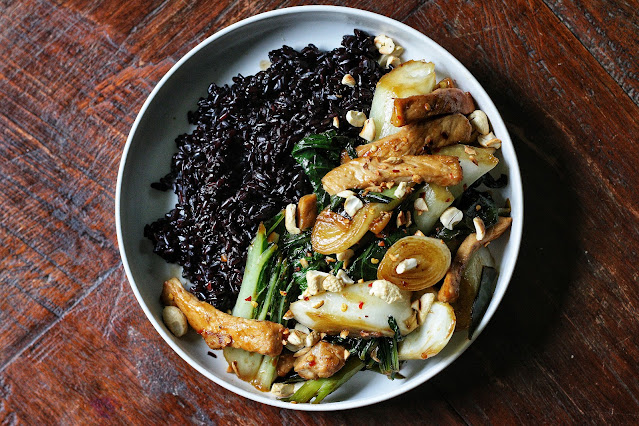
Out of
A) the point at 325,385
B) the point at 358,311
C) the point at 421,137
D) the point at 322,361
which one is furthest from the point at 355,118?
the point at 325,385

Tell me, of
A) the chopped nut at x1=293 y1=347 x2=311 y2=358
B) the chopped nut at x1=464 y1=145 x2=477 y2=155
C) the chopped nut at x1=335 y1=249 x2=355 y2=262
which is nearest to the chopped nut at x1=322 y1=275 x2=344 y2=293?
the chopped nut at x1=335 y1=249 x2=355 y2=262

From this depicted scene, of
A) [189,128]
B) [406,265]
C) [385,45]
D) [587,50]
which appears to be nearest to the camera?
[406,265]

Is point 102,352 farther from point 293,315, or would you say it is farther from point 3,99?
point 3,99

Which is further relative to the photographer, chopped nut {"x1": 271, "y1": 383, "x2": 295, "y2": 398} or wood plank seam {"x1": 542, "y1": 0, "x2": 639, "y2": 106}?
wood plank seam {"x1": 542, "y1": 0, "x2": 639, "y2": 106}

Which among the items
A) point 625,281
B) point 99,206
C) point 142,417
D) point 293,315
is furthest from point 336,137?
point 142,417

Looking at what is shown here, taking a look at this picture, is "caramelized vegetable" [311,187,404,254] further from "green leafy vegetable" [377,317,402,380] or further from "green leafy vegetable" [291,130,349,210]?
"green leafy vegetable" [377,317,402,380]

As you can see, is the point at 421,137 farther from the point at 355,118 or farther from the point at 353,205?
the point at 353,205
